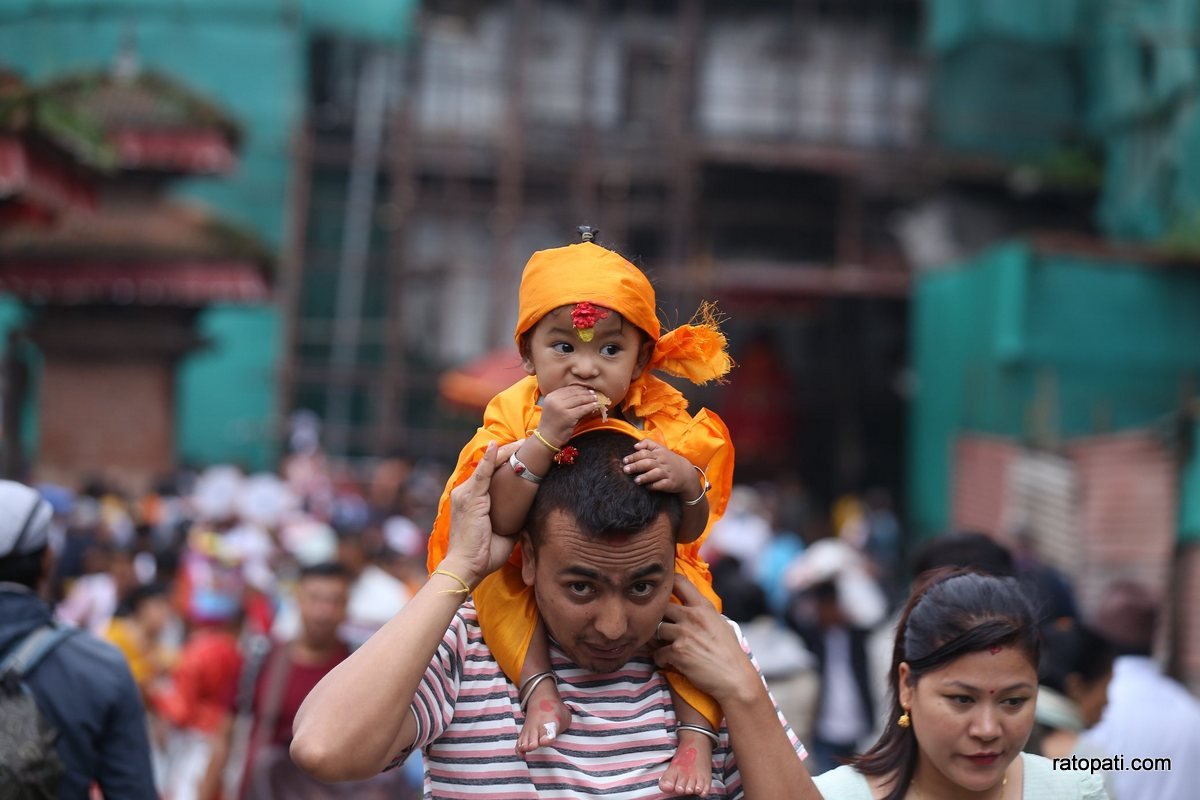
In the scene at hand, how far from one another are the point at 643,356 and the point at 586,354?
190 millimetres

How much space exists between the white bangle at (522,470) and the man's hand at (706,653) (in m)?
0.34

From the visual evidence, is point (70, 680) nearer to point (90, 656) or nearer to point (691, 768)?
point (90, 656)

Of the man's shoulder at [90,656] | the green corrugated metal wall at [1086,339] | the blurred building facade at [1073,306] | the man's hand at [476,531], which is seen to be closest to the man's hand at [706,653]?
the man's hand at [476,531]

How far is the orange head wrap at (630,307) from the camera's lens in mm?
2705

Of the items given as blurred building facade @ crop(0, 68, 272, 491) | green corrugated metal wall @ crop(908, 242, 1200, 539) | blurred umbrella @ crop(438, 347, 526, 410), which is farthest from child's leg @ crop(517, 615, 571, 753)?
green corrugated metal wall @ crop(908, 242, 1200, 539)

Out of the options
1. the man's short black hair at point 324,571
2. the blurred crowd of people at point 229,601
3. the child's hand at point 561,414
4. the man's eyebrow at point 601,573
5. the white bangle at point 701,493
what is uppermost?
the child's hand at point 561,414

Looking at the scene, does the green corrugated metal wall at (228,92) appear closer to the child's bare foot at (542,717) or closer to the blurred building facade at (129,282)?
the blurred building facade at (129,282)

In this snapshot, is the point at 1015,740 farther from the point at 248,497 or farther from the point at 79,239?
the point at 79,239

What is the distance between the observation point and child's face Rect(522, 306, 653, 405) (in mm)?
2707

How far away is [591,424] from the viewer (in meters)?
2.57

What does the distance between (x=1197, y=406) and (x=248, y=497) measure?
24.9 feet

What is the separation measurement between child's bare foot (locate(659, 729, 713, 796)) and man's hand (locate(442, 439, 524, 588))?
0.46 metres

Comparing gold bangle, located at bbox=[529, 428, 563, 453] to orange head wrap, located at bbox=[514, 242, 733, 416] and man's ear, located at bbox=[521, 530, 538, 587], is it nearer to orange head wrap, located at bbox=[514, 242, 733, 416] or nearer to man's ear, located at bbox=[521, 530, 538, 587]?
man's ear, located at bbox=[521, 530, 538, 587]

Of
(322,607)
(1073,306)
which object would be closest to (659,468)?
(322,607)
